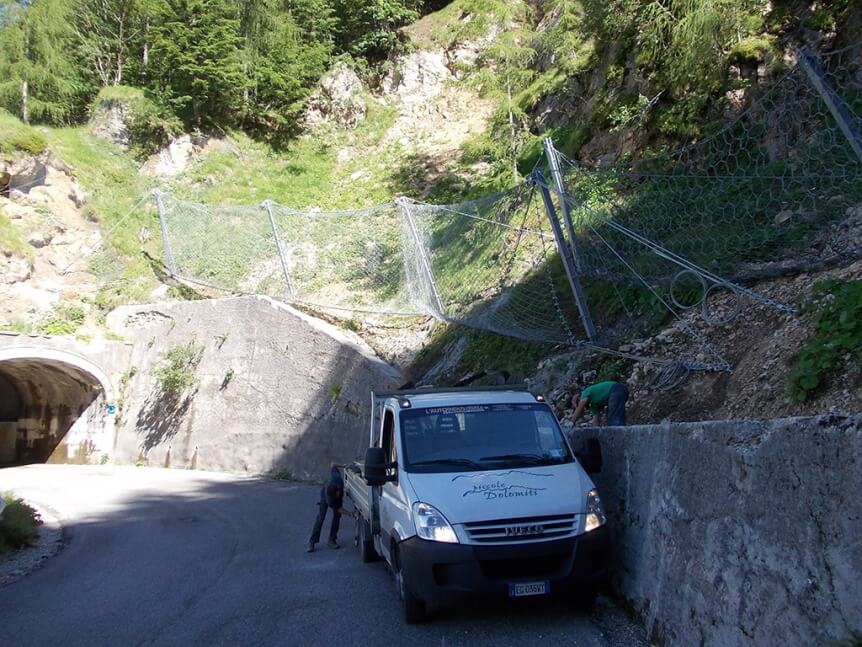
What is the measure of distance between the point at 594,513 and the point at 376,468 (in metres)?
1.93

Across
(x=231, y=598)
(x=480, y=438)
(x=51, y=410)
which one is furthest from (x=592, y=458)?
(x=51, y=410)

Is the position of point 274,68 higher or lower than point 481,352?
higher

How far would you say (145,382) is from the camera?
74.6 feet

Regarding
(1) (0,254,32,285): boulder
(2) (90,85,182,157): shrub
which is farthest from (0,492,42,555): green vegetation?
(2) (90,85,182,157): shrub

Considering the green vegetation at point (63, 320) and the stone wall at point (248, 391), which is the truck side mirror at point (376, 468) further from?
the green vegetation at point (63, 320)

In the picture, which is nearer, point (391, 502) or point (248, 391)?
point (391, 502)

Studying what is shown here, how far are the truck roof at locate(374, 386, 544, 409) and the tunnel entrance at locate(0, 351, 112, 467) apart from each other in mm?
18011

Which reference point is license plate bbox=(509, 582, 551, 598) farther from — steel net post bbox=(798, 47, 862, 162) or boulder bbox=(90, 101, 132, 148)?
boulder bbox=(90, 101, 132, 148)

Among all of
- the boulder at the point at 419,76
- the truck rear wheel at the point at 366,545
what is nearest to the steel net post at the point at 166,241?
the boulder at the point at 419,76

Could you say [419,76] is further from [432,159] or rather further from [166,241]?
[166,241]

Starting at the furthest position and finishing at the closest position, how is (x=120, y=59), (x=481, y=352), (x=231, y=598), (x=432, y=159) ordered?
(x=120, y=59) < (x=432, y=159) < (x=481, y=352) < (x=231, y=598)

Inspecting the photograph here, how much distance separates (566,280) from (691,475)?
27.7 feet

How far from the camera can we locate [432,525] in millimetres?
5547

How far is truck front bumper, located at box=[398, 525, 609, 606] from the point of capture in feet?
17.6
